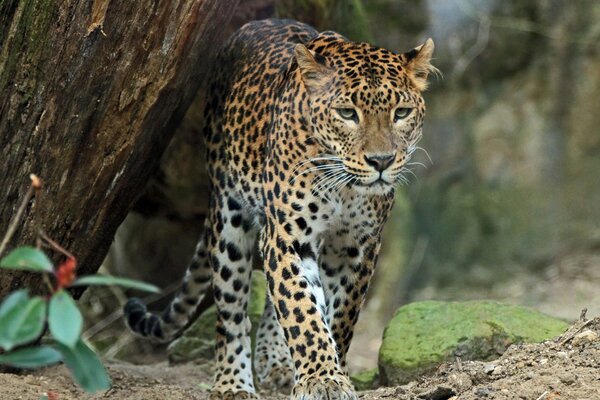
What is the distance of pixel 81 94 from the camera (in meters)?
6.62

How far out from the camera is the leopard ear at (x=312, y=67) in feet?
22.4

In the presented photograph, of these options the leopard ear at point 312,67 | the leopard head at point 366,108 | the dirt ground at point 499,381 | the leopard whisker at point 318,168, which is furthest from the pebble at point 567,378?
the leopard ear at point 312,67

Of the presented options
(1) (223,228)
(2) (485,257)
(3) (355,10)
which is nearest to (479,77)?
(2) (485,257)

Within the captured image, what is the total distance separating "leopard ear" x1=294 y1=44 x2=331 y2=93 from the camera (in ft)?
22.4

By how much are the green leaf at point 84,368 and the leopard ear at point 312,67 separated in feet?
11.1

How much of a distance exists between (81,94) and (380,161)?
2.02m

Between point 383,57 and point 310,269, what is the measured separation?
1.54m

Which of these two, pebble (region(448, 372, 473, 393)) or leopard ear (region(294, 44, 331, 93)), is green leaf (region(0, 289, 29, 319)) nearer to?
pebble (region(448, 372, 473, 393))

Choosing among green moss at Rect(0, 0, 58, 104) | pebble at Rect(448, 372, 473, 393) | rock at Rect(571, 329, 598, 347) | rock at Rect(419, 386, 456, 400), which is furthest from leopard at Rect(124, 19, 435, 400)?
green moss at Rect(0, 0, 58, 104)

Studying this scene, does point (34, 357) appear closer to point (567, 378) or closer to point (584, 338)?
point (567, 378)

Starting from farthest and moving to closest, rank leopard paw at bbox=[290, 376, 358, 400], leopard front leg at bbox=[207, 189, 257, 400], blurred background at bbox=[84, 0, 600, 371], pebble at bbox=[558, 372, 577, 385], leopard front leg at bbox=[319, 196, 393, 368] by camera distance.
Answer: blurred background at bbox=[84, 0, 600, 371] → leopard front leg at bbox=[207, 189, 257, 400] → leopard front leg at bbox=[319, 196, 393, 368] → leopard paw at bbox=[290, 376, 358, 400] → pebble at bbox=[558, 372, 577, 385]

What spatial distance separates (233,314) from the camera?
803cm

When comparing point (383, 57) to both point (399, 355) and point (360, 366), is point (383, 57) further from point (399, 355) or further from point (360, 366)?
point (360, 366)

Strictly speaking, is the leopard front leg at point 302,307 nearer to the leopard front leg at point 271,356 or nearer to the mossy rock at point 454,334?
the mossy rock at point 454,334
